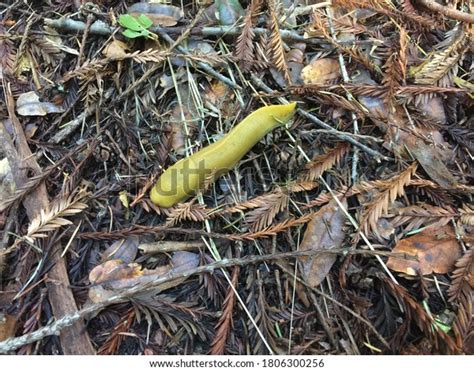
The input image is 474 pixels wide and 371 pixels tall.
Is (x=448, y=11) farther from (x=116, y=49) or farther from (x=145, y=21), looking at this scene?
(x=116, y=49)

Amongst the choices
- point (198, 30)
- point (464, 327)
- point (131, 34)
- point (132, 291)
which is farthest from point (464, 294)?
point (131, 34)

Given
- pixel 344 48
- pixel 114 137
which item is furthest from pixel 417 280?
pixel 114 137

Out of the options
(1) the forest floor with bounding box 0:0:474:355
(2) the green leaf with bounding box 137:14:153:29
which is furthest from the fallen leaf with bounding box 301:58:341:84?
(2) the green leaf with bounding box 137:14:153:29

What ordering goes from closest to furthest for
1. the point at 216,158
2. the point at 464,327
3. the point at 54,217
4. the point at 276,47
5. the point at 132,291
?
the point at 464,327, the point at 132,291, the point at 54,217, the point at 216,158, the point at 276,47

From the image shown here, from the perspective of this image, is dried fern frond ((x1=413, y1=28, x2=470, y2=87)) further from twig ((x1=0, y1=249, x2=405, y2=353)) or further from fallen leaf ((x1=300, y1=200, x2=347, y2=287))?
twig ((x1=0, y1=249, x2=405, y2=353))

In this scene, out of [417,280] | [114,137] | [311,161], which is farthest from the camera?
[114,137]

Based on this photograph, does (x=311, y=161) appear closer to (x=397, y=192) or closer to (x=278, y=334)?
(x=397, y=192)

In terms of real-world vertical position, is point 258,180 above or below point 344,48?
below
